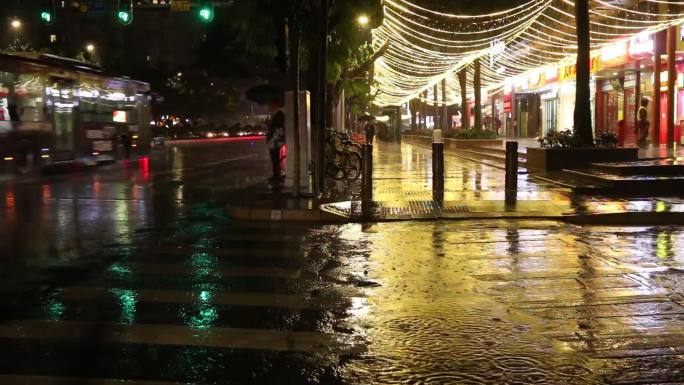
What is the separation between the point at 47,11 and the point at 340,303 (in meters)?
19.6

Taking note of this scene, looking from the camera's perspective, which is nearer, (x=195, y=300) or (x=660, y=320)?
(x=660, y=320)

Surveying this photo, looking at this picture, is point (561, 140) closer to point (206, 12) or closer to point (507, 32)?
point (507, 32)

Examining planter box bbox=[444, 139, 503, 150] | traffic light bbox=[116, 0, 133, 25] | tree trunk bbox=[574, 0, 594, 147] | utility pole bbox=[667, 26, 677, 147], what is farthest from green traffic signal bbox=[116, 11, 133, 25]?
utility pole bbox=[667, 26, 677, 147]

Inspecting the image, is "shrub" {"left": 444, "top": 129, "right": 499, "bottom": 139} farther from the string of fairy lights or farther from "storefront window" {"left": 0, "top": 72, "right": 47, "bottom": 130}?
"storefront window" {"left": 0, "top": 72, "right": 47, "bottom": 130}

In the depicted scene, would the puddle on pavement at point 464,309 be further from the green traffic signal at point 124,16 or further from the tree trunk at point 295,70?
the green traffic signal at point 124,16

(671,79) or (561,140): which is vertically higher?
(671,79)

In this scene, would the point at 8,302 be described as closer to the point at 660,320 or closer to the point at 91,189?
the point at 660,320

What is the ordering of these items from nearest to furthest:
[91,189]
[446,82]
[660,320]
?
[660,320], [91,189], [446,82]

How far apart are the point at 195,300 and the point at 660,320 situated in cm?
439

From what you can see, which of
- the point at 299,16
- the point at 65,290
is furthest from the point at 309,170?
Result: the point at 65,290

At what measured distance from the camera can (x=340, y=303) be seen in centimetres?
676

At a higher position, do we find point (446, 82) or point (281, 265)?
point (446, 82)

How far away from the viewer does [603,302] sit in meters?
6.69

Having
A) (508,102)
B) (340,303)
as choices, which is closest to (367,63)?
(340,303)
